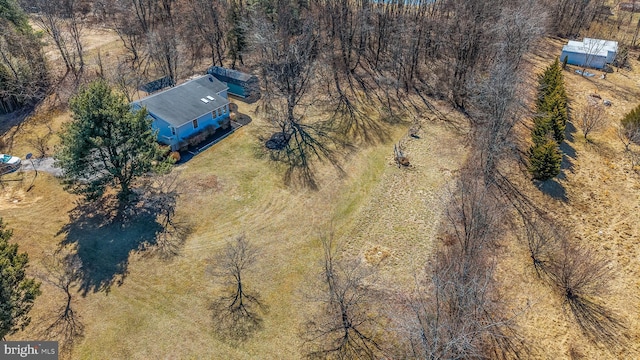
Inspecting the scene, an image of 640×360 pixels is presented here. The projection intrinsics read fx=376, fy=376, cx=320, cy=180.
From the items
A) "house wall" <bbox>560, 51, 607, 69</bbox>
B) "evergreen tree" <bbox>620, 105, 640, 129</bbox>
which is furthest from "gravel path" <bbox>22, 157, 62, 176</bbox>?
"house wall" <bbox>560, 51, 607, 69</bbox>

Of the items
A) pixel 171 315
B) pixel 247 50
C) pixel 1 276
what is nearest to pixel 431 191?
pixel 171 315

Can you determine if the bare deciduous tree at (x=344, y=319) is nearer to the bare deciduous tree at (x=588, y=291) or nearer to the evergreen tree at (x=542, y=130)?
the bare deciduous tree at (x=588, y=291)

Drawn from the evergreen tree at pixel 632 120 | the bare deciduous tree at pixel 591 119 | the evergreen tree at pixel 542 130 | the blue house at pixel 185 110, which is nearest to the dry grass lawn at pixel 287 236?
the bare deciduous tree at pixel 591 119

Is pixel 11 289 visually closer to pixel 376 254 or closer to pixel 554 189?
pixel 376 254

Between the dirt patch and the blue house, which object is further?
the blue house

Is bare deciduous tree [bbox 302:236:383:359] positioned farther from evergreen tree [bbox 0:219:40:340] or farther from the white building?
the white building

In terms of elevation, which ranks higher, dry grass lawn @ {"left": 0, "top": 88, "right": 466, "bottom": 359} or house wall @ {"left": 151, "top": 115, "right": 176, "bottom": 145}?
house wall @ {"left": 151, "top": 115, "right": 176, "bottom": 145}

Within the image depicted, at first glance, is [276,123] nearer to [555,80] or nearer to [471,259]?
[471,259]
